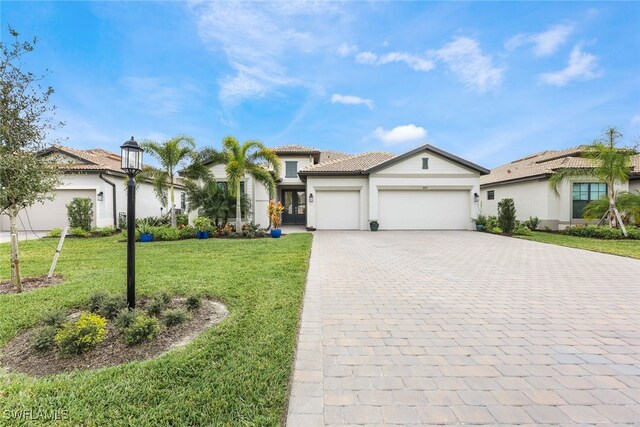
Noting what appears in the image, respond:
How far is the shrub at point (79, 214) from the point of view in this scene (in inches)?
547

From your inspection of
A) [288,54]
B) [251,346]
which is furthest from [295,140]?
[251,346]

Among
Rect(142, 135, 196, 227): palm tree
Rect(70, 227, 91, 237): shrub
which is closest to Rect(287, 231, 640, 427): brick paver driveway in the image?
Rect(142, 135, 196, 227): palm tree

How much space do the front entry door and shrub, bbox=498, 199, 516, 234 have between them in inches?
504

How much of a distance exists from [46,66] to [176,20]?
6.52 meters

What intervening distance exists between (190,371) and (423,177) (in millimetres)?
16494

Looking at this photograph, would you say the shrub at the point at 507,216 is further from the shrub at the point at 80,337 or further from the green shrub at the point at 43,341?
the green shrub at the point at 43,341

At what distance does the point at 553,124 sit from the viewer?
52.8 ft

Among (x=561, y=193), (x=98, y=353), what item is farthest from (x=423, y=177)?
(x=98, y=353)

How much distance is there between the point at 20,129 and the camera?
4793mm

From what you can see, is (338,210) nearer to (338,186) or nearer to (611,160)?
(338,186)

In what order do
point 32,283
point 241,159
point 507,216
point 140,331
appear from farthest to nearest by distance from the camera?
1. point 507,216
2. point 241,159
3. point 32,283
4. point 140,331

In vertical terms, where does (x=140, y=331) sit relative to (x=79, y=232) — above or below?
below

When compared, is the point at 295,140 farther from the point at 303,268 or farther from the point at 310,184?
the point at 303,268

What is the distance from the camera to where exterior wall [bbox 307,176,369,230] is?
17031mm
